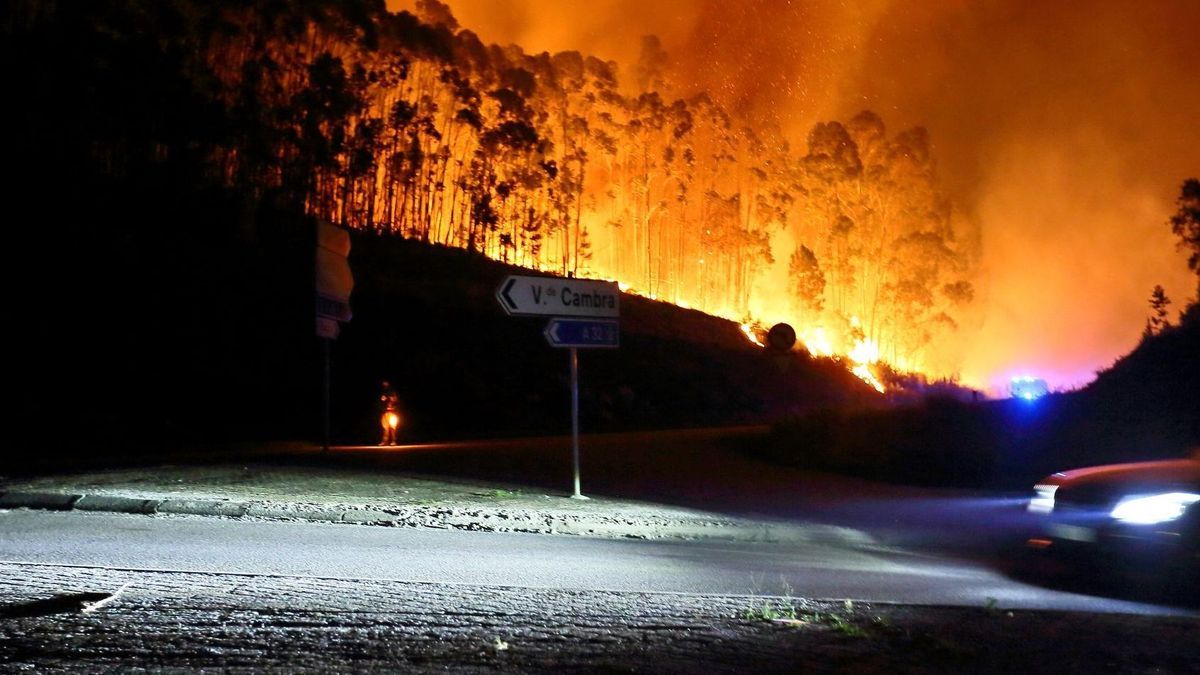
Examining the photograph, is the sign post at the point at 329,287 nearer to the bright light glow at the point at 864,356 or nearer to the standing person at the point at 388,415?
→ the standing person at the point at 388,415

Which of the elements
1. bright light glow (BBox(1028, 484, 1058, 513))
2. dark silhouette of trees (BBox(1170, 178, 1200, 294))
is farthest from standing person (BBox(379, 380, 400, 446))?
dark silhouette of trees (BBox(1170, 178, 1200, 294))

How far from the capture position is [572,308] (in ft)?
48.8

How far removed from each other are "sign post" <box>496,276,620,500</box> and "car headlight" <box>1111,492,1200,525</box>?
6.75m

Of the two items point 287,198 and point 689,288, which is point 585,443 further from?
point 689,288

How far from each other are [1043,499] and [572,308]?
6.69m

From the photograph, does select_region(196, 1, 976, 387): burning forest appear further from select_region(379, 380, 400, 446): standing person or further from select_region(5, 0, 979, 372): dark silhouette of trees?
select_region(379, 380, 400, 446): standing person

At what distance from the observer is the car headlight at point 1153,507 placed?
8.81 meters

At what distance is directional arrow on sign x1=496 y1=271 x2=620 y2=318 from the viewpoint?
1412 centimetres

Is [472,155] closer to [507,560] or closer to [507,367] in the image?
[507,367]

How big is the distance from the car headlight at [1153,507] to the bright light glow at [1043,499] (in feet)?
2.37

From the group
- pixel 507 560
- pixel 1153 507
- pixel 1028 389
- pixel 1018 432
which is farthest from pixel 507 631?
pixel 1028 389

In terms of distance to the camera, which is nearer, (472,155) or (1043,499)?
(1043,499)

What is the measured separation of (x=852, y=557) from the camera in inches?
442

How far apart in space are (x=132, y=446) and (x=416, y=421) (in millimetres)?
9209
